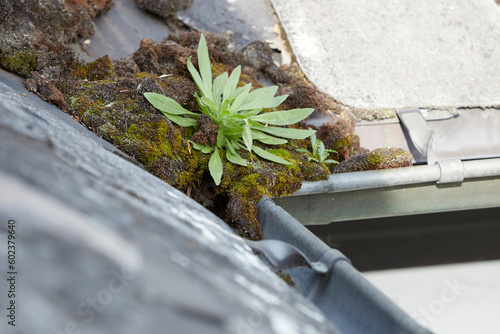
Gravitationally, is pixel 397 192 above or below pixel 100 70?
below

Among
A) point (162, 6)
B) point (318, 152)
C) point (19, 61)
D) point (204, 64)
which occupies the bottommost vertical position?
point (318, 152)

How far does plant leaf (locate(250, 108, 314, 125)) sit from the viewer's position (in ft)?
7.50

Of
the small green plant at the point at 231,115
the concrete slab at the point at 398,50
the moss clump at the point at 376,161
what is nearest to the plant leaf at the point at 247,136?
the small green plant at the point at 231,115

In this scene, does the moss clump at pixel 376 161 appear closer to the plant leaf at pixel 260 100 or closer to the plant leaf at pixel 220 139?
the plant leaf at pixel 260 100

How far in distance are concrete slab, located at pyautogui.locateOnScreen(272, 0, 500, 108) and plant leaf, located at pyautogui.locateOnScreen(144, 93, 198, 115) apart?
1278mm

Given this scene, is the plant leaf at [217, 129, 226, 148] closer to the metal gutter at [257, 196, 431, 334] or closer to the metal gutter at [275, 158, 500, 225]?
the metal gutter at [275, 158, 500, 225]

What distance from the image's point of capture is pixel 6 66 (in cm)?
213

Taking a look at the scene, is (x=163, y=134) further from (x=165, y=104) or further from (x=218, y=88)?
(x=218, y=88)

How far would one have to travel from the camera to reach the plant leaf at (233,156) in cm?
214

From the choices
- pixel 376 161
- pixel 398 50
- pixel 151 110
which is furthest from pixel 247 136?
pixel 398 50

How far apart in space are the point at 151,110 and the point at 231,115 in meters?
0.37

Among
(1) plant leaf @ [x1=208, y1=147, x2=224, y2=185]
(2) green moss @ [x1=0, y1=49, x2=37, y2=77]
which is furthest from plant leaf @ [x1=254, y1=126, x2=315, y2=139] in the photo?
(2) green moss @ [x1=0, y1=49, x2=37, y2=77]

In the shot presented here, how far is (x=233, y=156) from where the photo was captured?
2160 mm

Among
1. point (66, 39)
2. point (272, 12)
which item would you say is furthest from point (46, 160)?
point (272, 12)
